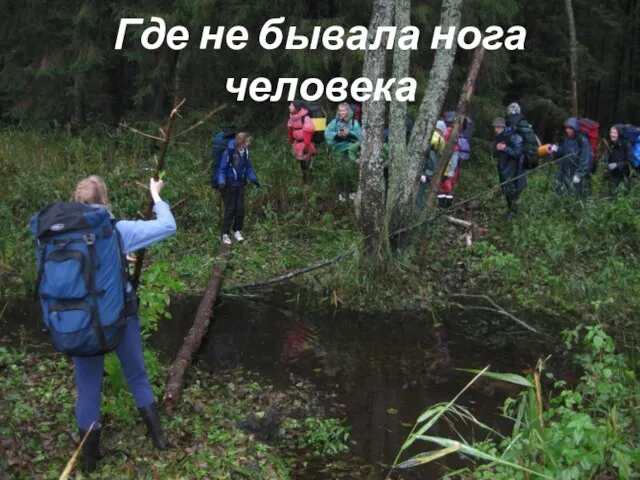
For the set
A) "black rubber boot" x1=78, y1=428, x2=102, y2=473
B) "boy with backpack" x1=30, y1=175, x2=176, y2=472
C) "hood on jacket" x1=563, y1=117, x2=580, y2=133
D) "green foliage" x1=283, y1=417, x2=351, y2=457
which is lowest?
"green foliage" x1=283, y1=417, x2=351, y2=457

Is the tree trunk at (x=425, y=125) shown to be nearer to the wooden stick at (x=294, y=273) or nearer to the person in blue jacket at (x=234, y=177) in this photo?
the wooden stick at (x=294, y=273)

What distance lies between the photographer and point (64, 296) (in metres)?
4.00

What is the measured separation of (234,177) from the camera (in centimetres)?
1009

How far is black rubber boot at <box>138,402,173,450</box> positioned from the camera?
4676 millimetres

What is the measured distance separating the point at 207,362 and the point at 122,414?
1744 millimetres

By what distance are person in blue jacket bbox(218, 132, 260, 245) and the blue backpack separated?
234 inches

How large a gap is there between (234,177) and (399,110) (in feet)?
8.77

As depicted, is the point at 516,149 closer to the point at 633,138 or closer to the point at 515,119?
the point at 515,119

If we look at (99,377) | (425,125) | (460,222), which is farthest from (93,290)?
(460,222)

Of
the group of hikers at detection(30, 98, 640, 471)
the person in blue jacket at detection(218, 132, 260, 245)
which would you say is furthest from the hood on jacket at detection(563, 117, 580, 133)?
the group of hikers at detection(30, 98, 640, 471)

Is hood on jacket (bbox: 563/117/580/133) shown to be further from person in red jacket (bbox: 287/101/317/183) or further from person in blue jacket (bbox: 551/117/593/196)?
person in red jacket (bbox: 287/101/317/183)

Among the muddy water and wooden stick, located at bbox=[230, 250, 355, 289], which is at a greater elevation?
wooden stick, located at bbox=[230, 250, 355, 289]

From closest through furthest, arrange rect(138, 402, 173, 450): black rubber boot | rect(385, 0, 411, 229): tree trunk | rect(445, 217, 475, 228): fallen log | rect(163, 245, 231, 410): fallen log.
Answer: rect(138, 402, 173, 450): black rubber boot
rect(163, 245, 231, 410): fallen log
rect(385, 0, 411, 229): tree trunk
rect(445, 217, 475, 228): fallen log

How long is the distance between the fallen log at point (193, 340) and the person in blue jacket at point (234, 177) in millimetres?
834
